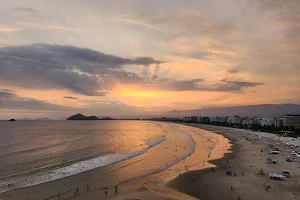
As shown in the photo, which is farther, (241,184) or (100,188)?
(241,184)

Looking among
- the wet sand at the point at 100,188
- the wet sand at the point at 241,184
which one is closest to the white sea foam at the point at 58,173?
the wet sand at the point at 100,188

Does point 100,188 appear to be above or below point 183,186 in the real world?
above

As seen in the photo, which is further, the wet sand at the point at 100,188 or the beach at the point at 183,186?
the beach at the point at 183,186

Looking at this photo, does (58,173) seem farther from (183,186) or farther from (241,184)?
(241,184)

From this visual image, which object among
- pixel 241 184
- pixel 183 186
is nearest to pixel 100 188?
pixel 183 186

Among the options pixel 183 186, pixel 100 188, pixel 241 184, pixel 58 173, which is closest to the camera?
pixel 100 188

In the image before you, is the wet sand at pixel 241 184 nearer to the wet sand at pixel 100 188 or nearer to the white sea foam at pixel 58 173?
the wet sand at pixel 100 188

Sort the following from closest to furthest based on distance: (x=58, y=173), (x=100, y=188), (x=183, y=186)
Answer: (x=100, y=188) → (x=183, y=186) → (x=58, y=173)

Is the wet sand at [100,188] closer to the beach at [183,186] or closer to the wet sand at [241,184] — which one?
the beach at [183,186]

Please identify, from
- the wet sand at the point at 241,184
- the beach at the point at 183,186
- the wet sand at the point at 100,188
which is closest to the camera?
the wet sand at the point at 100,188

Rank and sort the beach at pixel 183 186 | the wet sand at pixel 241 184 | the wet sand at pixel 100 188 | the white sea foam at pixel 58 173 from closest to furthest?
the wet sand at pixel 100 188, the beach at pixel 183 186, the wet sand at pixel 241 184, the white sea foam at pixel 58 173

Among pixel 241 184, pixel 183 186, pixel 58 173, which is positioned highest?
pixel 58 173

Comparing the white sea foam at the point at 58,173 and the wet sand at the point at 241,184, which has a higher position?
the white sea foam at the point at 58,173

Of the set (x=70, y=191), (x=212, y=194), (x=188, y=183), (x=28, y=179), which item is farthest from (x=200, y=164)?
(x=28, y=179)
